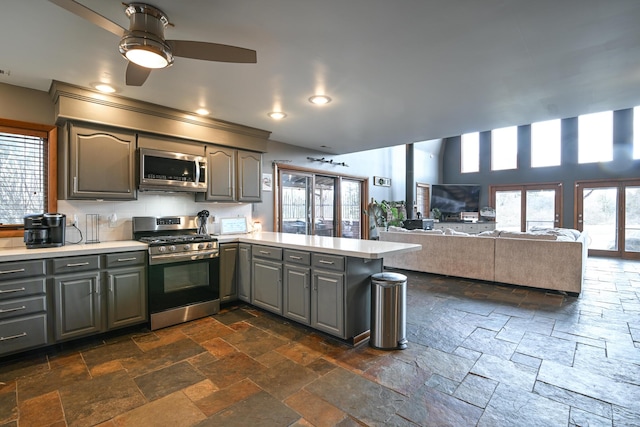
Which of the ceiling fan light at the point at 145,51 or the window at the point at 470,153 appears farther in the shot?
the window at the point at 470,153

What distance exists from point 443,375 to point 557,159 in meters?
8.92

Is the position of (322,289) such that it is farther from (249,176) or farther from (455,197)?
(455,197)

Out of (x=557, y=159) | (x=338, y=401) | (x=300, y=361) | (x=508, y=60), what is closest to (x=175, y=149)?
(x=300, y=361)

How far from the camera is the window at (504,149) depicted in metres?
9.46

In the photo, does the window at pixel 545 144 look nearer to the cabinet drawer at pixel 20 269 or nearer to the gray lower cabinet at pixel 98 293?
the gray lower cabinet at pixel 98 293

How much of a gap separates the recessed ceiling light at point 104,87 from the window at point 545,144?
32.7ft

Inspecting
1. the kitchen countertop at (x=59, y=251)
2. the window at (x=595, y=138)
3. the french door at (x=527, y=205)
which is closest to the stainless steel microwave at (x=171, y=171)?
the kitchen countertop at (x=59, y=251)

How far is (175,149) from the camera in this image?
3.68m

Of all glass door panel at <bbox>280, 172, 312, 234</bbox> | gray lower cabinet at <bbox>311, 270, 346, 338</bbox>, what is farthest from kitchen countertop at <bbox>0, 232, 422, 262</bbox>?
glass door panel at <bbox>280, 172, 312, 234</bbox>

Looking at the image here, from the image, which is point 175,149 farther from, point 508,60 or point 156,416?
point 508,60

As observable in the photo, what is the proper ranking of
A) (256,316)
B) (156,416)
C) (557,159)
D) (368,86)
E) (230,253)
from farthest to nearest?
(557,159), (230,253), (256,316), (368,86), (156,416)

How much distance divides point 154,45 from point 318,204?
4.84 metres

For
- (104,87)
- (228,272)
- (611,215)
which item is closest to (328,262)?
(228,272)

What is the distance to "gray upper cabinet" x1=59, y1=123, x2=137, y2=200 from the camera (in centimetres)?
298
